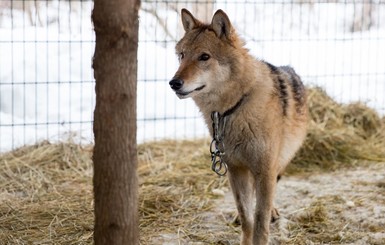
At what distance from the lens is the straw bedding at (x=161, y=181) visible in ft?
14.9

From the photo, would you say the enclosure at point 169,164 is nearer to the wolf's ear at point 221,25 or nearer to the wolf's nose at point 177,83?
the wolf's ear at point 221,25

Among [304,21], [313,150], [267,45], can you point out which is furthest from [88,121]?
[304,21]

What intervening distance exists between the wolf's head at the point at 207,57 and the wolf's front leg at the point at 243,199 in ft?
2.08

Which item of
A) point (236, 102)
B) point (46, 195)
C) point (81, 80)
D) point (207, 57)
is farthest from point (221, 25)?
point (81, 80)

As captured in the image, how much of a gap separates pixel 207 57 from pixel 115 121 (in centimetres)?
149

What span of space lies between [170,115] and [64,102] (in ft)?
4.49

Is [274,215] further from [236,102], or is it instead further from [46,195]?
[46,195]

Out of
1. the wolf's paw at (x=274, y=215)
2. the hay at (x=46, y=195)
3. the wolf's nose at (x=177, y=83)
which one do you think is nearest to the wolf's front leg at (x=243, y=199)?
the wolf's paw at (x=274, y=215)

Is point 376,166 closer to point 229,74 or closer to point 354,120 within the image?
point 354,120

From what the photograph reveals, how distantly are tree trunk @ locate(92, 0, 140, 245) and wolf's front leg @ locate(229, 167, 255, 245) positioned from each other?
5.33 ft

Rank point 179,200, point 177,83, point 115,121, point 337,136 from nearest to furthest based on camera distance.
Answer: point 115,121, point 177,83, point 179,200, point 337,136

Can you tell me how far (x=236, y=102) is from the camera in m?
4.09

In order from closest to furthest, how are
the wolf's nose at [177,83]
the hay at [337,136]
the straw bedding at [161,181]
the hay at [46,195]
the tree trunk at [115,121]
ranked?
1. the tree trunk at [115,121]
2. the wolf's nose at [177,83]
3. the hay at [46,195]
4. the straw bedding at [161,181]
5. the hay at [337,136]

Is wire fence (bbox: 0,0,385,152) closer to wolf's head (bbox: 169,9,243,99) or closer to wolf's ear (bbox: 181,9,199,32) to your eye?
wolf's ear (bbox: 181,9,199,32)
